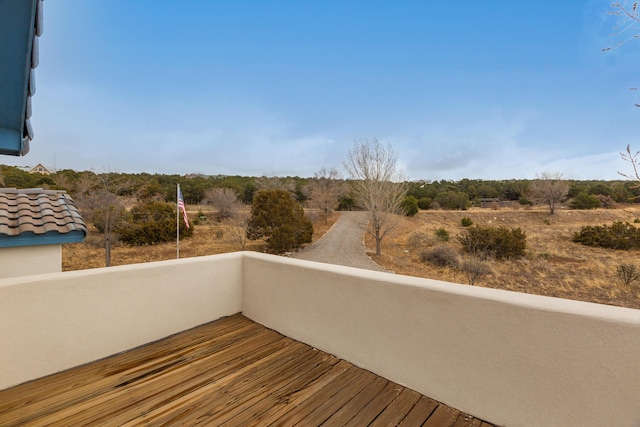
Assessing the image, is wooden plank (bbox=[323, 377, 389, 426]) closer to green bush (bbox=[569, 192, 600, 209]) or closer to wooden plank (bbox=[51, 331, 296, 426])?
wooden plank (bbox=[51, 331, 296, 426])

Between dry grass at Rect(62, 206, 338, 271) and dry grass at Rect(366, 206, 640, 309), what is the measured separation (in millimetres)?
6075

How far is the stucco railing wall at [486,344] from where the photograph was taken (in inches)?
39.9

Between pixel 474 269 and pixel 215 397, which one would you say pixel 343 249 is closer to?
pixel 474 269

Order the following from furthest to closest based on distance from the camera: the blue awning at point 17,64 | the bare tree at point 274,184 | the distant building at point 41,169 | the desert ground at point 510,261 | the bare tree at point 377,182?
the bare tree at point 274,184 → the distant building at point 41,169 → the bare tree at point 377,182 → the desert ground at point 510,261 → the blue awning at point 17,64

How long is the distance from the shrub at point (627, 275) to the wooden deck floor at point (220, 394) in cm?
1101

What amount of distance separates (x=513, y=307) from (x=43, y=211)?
4.65 metres

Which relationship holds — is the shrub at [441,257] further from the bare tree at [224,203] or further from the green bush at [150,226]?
the bare tree at [224,203]

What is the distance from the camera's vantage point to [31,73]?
5.42 ft

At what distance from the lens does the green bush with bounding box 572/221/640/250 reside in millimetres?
11844

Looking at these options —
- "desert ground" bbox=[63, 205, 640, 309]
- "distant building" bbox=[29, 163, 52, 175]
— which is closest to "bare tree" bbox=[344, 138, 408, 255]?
"desert ground" bbox=[63, 205, 640, 309]

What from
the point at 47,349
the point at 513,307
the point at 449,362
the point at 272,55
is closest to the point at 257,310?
the point at 47,349

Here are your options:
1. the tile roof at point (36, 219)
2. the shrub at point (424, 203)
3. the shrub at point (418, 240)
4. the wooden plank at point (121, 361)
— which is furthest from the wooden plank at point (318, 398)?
the shrub at point (424, 203)

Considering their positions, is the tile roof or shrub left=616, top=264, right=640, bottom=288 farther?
shrub left=616, top=264, right=640, bottom=288

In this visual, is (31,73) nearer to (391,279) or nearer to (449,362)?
(391,279)
